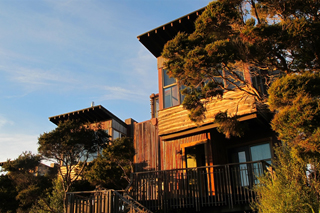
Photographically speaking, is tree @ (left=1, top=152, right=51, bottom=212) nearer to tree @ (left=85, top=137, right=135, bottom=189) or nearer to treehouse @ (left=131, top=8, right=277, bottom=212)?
tree @ (left=85, top=137, right=135, bottom=189)

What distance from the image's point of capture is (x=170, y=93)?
12.7 m

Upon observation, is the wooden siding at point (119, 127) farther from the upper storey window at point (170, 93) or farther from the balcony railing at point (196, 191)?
the balcony railing at point (196, 191)

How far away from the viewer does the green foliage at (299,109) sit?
609cm

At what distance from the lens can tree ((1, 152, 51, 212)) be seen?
16.1 metres

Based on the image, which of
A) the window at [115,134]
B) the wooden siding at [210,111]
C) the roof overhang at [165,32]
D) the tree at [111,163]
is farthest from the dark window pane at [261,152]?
the window at [115,134]

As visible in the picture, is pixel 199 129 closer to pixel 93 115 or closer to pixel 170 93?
pixel 170 93

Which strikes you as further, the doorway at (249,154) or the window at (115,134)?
the window at (115,134)

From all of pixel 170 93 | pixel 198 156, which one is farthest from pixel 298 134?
pixel 170 93

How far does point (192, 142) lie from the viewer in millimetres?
11781

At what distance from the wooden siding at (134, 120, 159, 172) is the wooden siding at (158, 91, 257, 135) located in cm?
367

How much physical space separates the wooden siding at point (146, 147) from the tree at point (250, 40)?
800 cm

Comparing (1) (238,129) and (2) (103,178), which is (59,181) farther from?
(1) (238,129)

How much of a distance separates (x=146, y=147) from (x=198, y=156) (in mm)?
4474

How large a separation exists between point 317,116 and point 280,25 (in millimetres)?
2649
